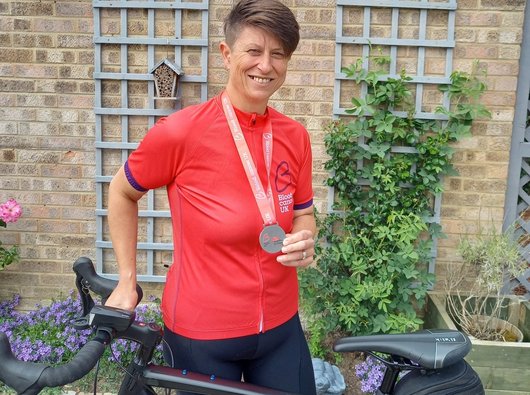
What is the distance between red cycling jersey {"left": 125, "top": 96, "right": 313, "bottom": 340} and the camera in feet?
4.73

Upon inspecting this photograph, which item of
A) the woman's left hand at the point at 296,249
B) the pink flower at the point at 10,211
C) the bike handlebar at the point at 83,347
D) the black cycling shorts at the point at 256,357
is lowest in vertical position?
the black cycling shorts at the point at 256,357

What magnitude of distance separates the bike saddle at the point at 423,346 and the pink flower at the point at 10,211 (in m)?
2.73

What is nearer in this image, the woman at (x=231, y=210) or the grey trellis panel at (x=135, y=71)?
the woman at (x=231, y=210)

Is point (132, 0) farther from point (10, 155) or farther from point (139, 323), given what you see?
point (139, 323)

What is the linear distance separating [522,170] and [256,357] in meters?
2.73

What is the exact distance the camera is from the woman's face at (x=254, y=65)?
1383mm

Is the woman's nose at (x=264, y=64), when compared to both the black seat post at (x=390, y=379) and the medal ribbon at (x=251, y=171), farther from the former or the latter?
the black seat post at (x=390, y=379)

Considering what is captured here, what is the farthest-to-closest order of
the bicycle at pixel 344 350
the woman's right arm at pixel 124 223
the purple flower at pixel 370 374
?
1. the purple flower at pixel 370 374
2. the woman's right arm at pixel 124 223
3. the bicycle at pixel 344 350

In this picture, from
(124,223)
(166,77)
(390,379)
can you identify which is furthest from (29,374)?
(166,77)

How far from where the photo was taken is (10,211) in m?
3.41

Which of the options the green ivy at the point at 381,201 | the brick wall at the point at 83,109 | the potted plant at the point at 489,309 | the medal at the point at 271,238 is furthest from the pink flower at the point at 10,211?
the potted plant at the point at 489,309

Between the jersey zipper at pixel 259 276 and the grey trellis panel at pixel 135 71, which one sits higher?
the grey trellis panel at pixel 135 71

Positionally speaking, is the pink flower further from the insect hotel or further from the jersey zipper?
the jersey zipper

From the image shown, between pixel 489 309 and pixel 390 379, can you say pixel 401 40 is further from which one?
pixel 390 379
